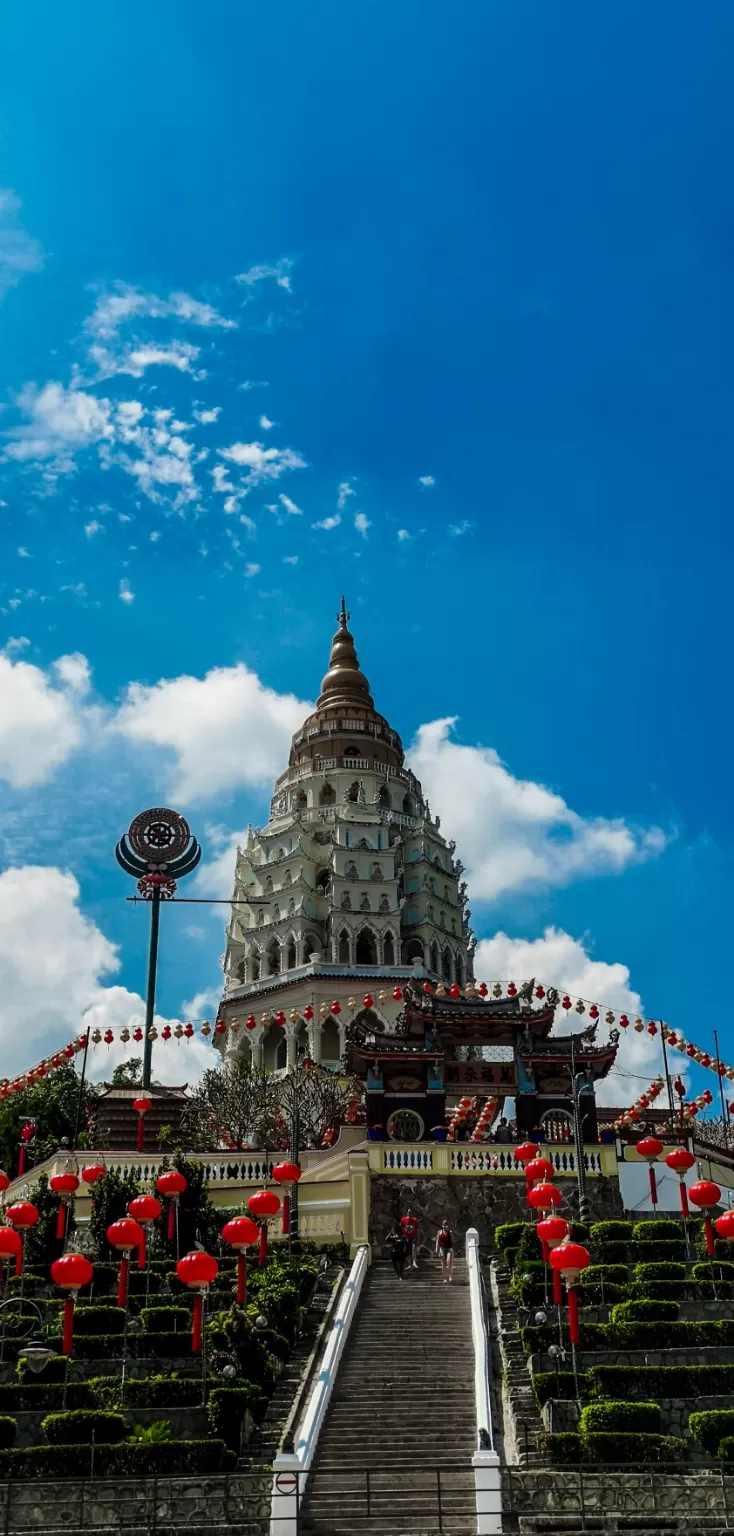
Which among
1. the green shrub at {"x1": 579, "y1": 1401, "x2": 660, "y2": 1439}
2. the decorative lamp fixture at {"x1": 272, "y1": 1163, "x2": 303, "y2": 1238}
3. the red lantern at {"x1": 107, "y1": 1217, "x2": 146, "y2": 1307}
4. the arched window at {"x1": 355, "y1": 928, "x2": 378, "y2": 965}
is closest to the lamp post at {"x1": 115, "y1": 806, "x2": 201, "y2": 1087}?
the arched window at {"x1": 355, "y1": 928, "x2": 378, "y2": 965}

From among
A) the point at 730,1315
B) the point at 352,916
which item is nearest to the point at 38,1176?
the point at 730,1315

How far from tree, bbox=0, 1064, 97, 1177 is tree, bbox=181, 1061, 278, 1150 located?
4.55 m

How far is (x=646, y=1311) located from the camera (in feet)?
90.4

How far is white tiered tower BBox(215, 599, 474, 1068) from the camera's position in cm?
7669

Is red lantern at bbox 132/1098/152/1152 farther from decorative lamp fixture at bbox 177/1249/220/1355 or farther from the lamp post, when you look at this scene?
decorative lamp fixture at bbox 177/1249/220/1355

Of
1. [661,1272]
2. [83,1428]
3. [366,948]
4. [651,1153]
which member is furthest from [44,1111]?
[83,1428]

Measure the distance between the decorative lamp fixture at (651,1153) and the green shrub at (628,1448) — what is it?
14928 mm

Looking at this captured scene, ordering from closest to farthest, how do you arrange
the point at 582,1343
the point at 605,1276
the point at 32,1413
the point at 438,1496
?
the point at 438,1496
the point at 32,1413
the point at 582,1343
the point at 605,1276

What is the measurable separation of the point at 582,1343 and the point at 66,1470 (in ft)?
31.0

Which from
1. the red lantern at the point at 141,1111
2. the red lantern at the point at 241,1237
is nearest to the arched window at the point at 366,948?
the red lantern at the point at 141,1111

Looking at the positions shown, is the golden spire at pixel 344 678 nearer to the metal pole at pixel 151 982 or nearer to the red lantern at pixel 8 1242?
the metal pole at pixel 151 982

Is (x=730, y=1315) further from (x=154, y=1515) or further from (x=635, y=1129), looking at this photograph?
(x=635, y=1129)

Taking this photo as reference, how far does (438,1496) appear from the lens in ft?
65.1

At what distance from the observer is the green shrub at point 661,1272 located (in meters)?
30.1
